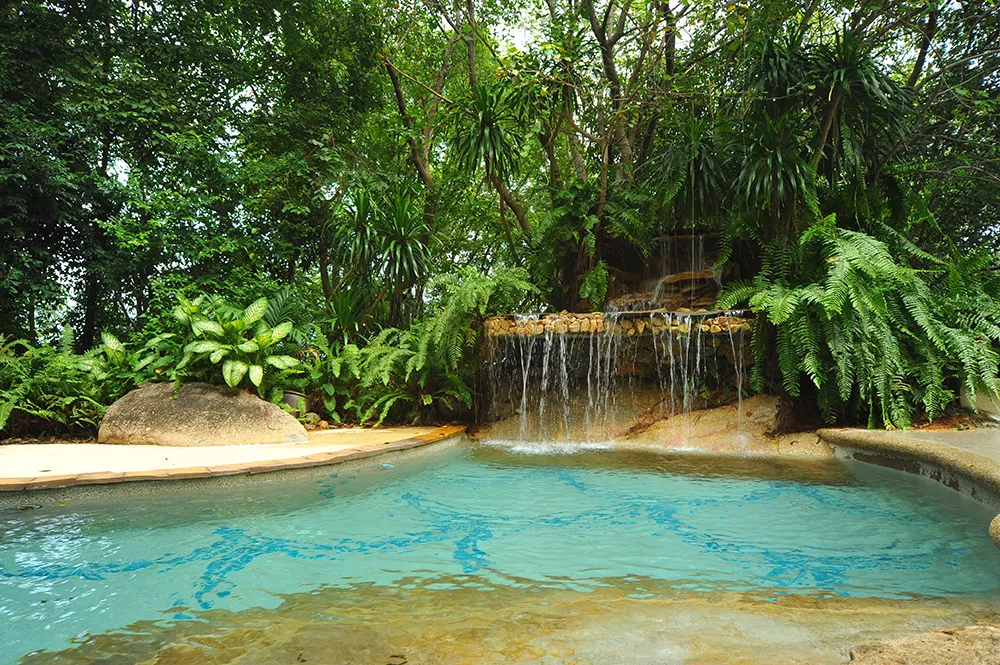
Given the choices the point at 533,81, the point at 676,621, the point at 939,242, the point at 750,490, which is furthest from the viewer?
the point at 939,242

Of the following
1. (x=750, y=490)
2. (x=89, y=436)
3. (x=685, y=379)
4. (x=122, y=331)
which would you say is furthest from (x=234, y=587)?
(x=122, y=331)

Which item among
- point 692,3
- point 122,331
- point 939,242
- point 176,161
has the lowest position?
point 122,331

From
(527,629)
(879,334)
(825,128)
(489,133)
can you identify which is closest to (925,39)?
(825,128)

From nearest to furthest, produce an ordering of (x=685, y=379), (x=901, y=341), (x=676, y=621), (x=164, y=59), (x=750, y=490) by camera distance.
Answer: (x=676, y=621) < (x=750, y=490) < (x=901, y=341) < (x=685, y=379) < (x=164, y=59)

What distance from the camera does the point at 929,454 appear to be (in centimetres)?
429

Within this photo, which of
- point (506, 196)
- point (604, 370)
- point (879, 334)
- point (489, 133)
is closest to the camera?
point (879, 334)

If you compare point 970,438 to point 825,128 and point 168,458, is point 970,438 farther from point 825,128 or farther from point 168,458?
point 168,458

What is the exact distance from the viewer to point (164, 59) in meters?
9.75

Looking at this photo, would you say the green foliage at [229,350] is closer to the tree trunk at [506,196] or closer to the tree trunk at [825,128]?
the tree trunk at [506,196]

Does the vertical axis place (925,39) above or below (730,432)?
above

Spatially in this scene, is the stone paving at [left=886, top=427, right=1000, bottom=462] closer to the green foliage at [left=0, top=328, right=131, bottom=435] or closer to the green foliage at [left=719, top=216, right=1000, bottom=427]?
the green foliage at [left=719, top=216, right=1000, bottom=427]

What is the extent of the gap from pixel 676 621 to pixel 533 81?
7217 millimetres

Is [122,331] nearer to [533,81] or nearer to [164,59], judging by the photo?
[164,59]

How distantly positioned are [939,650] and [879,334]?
5.10m
